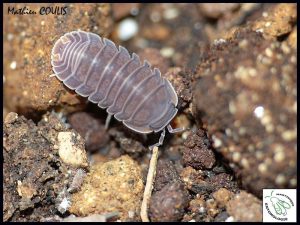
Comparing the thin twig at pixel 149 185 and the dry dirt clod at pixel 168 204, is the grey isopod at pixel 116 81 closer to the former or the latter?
→ the thin twig at pixel 149 185

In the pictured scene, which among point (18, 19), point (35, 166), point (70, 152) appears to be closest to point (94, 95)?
point (70, 152)

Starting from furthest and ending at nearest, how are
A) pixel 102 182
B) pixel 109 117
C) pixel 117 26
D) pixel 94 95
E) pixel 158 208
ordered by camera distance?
1. pixel 117 26
2. pixel 109 117
3. pixel 94 95
4. pixel 102 182
5. pixel 158 208

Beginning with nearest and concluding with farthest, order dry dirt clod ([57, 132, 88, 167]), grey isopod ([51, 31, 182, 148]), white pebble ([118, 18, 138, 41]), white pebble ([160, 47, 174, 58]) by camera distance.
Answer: dry dirt clod ([57, 132, 88, 167]), grey isopod ([51, 31, 182, 148]), white pebble ([160, 47, 174, 58]), white pebble ([118, 18, 138, 41])

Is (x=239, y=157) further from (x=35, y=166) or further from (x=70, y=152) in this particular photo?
(x=35, y=166)

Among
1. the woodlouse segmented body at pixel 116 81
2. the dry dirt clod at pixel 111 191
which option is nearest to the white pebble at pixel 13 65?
the woodlouse segmented body at pixel 116 81

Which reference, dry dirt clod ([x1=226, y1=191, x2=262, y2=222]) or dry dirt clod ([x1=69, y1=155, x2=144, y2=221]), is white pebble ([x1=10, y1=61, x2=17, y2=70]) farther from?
dry dirt clod ([x1=226, y1=191, x2=262, y2=222])

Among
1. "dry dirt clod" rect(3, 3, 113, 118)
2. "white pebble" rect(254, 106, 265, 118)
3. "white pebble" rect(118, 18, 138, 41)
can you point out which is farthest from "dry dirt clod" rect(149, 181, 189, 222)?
"white pebble" rect(118, 18, 138, 41)
